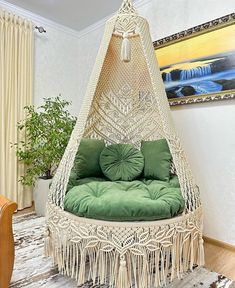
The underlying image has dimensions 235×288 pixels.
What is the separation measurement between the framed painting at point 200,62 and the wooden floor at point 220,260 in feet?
4.50

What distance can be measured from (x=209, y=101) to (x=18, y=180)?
240 centimetres

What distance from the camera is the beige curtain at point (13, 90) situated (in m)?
2.82

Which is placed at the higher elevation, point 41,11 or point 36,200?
point 41,11

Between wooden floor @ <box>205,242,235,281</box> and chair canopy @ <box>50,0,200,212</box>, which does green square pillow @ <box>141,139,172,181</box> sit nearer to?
chair canopy @ <box>50,0,200,212</box>

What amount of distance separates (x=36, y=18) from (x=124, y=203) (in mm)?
2930

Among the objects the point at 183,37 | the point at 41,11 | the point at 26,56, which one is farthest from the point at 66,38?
the point at 183,37

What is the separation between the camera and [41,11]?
10.1 feet

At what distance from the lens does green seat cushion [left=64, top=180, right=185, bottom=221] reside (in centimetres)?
140

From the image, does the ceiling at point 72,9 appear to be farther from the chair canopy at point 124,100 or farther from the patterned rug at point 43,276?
the patterned rug at point 43,276

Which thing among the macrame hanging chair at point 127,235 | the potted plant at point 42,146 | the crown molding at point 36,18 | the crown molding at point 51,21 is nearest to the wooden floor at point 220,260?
the macrame hanging chair at point 127,235

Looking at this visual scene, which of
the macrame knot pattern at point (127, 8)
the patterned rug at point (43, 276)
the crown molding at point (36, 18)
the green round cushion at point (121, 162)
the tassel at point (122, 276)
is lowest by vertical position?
the patterned rug at point (43, 276)

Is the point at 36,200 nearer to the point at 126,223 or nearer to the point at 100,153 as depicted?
the point at 100,153

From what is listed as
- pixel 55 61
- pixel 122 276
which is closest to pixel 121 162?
pixel 122 276

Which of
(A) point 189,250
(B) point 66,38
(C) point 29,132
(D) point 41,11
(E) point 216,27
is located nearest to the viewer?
(A) point 189,250
